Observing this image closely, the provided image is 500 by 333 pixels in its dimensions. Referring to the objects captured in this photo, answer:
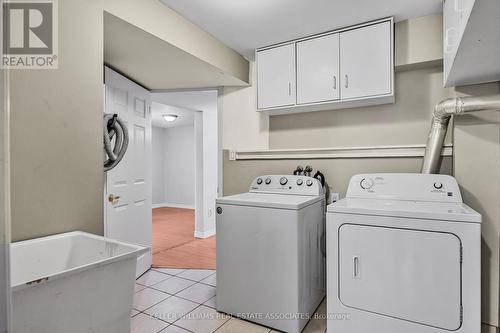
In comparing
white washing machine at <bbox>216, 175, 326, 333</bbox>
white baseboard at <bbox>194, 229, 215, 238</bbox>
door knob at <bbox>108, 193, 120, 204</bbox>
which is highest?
door knob at <bbox>108, 193, 120, 204</bbox>

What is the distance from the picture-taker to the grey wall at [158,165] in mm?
7355

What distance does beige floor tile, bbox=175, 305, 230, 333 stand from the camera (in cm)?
189

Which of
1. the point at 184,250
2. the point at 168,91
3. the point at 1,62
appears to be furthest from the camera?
the point at 184,250

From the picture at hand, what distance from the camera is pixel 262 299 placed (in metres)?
1.92

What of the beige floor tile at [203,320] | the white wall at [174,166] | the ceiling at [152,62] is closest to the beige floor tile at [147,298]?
the beige floor tile at [203,320]

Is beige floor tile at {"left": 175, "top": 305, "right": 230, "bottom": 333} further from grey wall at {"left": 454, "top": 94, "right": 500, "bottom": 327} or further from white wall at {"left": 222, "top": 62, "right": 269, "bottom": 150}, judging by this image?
grey wall at {"left": 454, "top": 94, "right": 500, "bottom": 327}

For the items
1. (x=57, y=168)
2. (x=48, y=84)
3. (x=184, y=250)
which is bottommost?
(x=184, y=250)

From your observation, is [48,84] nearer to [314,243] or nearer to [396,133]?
[314,243]

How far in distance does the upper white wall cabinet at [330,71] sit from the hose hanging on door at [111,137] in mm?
1284

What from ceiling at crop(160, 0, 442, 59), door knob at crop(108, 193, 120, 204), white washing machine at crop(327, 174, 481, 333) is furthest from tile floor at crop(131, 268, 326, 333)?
ceiling at crop(160, 0, 442, 59)

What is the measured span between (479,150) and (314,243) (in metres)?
1.27

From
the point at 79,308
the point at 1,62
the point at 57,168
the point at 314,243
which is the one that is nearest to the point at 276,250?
the point at 314,243

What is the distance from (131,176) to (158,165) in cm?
491

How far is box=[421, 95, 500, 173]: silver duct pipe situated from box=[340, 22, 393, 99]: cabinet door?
38cm
